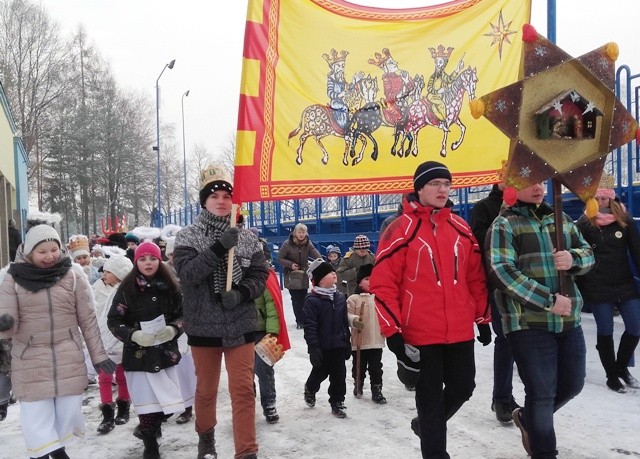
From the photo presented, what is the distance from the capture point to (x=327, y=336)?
17.8 ft

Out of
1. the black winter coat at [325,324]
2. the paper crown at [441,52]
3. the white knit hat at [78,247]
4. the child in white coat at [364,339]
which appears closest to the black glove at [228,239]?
the black winter coat at [325,324]

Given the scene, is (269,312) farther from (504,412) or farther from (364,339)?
(504,412)

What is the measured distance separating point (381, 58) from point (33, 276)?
313cm

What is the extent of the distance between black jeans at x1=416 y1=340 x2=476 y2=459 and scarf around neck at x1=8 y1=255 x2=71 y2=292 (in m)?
2.46

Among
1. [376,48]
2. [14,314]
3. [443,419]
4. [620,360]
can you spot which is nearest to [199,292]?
[14,314]

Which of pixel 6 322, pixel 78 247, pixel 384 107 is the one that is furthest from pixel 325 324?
pixel 78 247

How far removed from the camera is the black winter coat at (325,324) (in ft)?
17.6

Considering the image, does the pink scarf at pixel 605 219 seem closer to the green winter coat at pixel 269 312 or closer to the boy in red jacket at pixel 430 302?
the boy in red jacket at pixel 430 302

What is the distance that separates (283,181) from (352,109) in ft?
2.85

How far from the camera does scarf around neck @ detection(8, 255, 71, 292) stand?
3.93 meters

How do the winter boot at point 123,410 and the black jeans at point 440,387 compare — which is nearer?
the black jeans at point 440,387

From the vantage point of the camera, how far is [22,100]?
3759 centimetres

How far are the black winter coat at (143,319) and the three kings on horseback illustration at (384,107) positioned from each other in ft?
4.99

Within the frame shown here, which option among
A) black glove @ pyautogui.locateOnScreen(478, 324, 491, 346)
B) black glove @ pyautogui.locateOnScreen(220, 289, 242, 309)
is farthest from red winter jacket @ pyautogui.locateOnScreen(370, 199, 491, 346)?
black glove @ pyautogui.locateOnScreen(220, 289, 242, 309)
